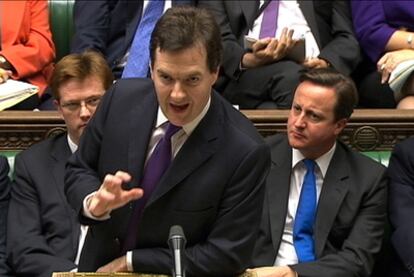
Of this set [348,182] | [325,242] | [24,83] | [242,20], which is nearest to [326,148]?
[348,182]

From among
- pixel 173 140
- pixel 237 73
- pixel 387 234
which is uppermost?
pixel 173 140

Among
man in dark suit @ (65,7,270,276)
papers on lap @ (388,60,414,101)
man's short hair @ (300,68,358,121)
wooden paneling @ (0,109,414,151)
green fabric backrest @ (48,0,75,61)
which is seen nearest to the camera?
man in dark suit @ (65,7,270,276)

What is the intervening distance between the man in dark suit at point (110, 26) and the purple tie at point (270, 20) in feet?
0.72

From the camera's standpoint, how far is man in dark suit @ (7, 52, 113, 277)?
1.73 meters

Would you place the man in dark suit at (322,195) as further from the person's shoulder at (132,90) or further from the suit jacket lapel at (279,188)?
the person's shoulder at (132,90)

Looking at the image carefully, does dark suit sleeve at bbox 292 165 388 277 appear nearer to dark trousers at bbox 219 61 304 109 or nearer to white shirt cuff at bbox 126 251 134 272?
dark trousers at bbox 219 61 304 109

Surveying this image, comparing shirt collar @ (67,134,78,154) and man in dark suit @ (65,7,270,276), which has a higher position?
man in dark suit @ (65,7,270,276)

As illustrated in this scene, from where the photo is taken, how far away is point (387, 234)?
2.01 m

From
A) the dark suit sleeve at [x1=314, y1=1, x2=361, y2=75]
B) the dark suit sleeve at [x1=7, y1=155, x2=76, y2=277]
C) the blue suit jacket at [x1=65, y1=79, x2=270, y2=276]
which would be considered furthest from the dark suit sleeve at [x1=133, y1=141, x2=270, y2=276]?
the dark suit sleeve at [x1=314, y1=1, x2=361, y2=75]

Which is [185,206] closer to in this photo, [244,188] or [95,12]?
[244,188]

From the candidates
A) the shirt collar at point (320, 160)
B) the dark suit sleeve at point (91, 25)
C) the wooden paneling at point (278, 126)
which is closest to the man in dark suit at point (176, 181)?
the shirt collar at point (320, 160)

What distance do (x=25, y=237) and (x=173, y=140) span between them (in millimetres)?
582

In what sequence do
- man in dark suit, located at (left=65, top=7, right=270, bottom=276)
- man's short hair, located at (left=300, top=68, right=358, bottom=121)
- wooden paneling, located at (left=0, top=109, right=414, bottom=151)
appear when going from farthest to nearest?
wooden paneling, located at (left=0, top=109, right=414, bottom=151), man's short hair, located at (left=300, top=68, right=358, bottom=121), man in dark suit, located at (left=65, top=7, right=270, bottom=276)

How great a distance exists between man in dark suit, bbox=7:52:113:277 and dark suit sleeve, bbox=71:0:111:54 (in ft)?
1.47
